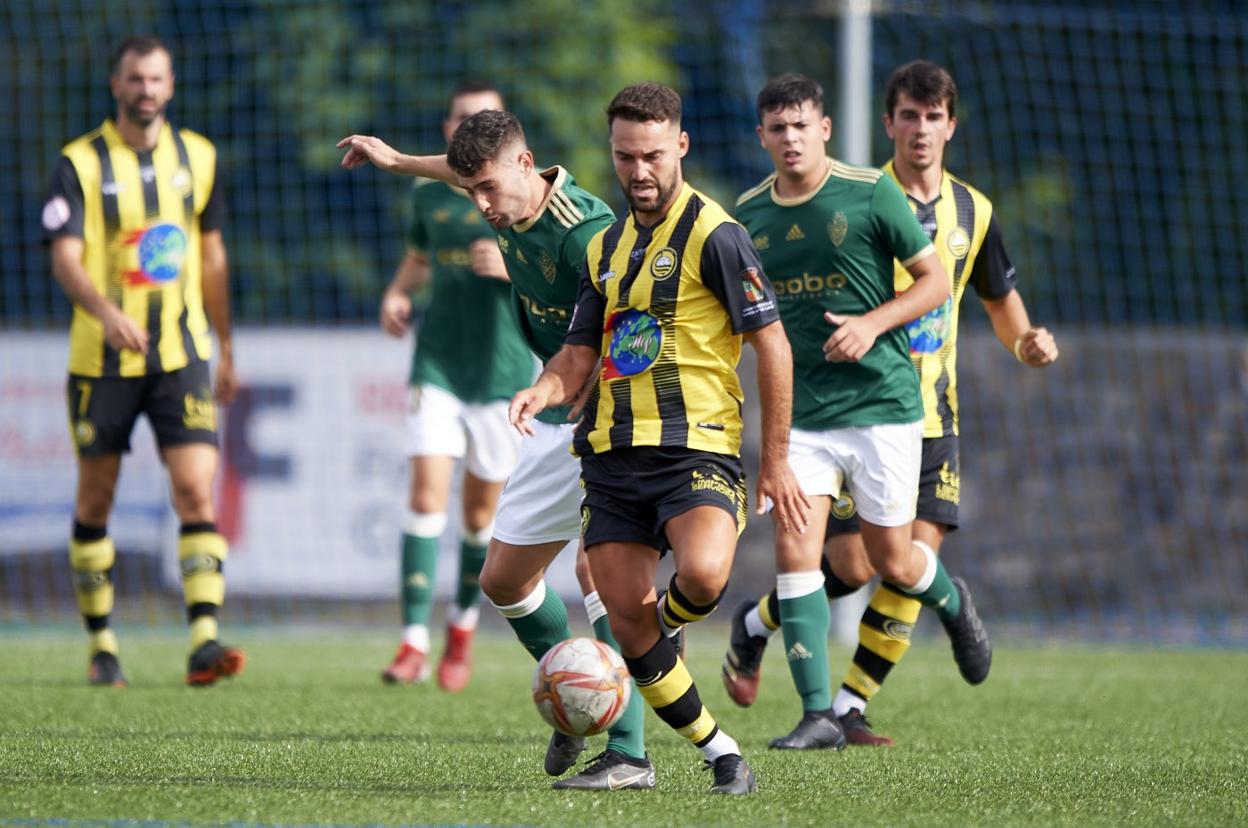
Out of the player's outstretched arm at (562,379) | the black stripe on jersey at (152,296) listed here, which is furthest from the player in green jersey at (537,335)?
the black stripe on jersey at (152,296)

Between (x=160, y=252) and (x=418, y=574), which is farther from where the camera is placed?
(x=418, y=574)

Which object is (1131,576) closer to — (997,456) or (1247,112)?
(997,456)

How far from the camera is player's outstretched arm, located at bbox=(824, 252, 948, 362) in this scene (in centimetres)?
507

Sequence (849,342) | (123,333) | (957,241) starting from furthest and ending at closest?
(123,333) → (957,241) → (849,342)

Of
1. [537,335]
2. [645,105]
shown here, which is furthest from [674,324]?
[537,335]

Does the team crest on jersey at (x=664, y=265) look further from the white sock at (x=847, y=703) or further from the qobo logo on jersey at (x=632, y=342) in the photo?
the white sock at (x=847, y=703)

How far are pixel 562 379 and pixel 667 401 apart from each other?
11.0 inches

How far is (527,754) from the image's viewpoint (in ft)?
17.4

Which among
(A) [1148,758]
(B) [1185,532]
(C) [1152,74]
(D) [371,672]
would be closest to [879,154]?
(C) [1152,74]

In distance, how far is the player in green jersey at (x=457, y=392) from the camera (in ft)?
24.5

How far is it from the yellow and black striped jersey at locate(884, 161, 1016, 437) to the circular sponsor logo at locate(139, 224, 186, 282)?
2.99 meters

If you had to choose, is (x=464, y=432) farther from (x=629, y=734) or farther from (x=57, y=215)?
(x=629, y=734)

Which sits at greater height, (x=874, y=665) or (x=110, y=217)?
(x=110, y=217)

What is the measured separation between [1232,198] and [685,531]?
37.6 feet
